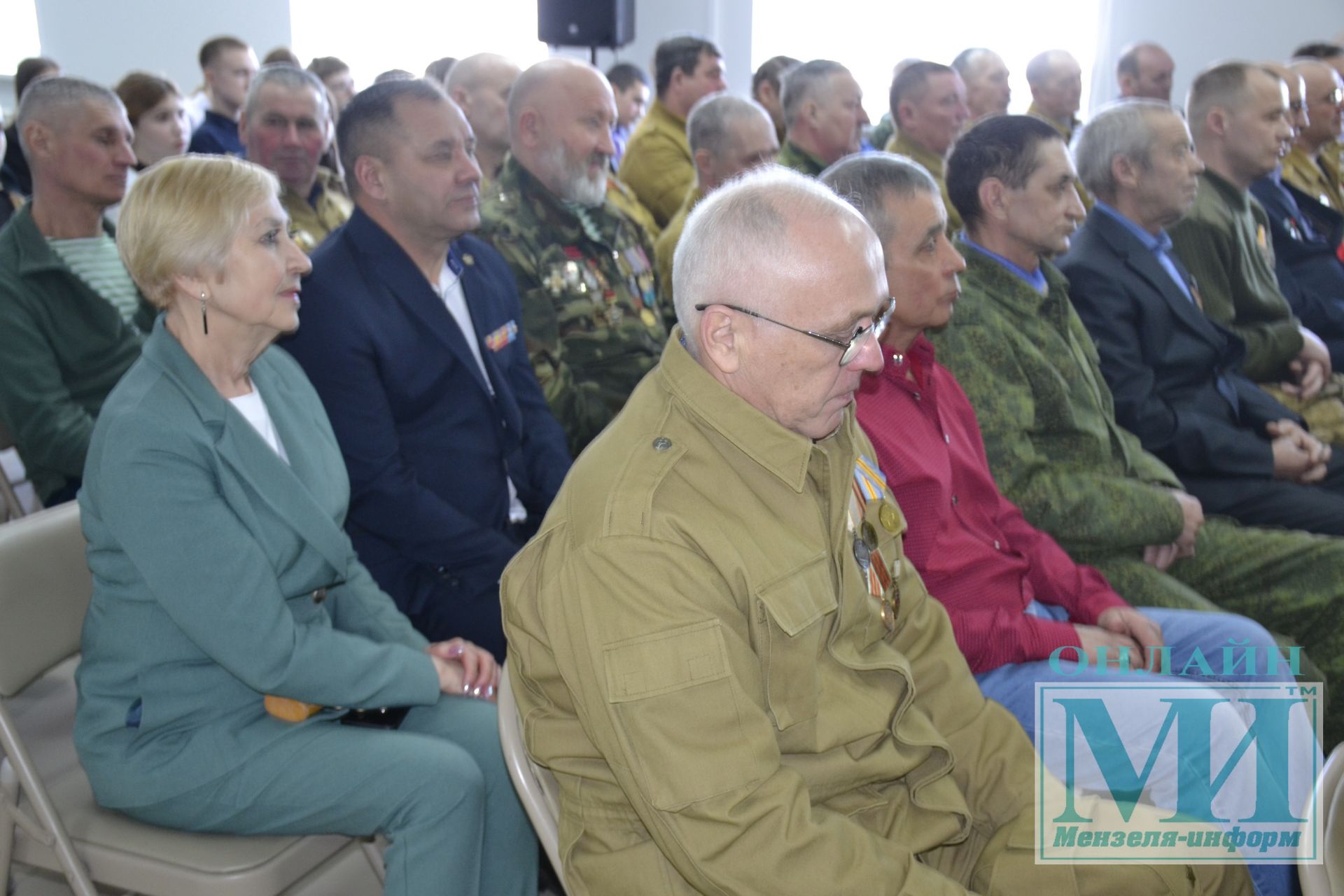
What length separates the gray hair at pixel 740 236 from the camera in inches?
52.4

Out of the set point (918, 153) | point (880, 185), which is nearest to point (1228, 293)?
point (918, 153)

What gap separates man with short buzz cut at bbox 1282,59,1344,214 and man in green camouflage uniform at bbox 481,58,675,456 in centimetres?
329

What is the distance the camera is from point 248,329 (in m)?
1.86

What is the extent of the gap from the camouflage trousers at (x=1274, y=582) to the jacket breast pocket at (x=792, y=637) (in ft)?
4.09

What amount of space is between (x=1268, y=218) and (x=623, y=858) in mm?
4047

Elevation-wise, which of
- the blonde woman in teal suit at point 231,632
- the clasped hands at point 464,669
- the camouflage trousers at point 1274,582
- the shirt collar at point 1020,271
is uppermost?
the shirt collar at point 1020,271

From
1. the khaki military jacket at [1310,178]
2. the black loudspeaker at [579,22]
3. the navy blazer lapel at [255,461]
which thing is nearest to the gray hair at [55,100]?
the navy blazer lapel at [255,461]

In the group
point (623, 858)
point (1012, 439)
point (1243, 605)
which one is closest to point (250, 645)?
point (623, 858)

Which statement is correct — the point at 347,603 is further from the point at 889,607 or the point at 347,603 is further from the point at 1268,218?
the point at 1268,218

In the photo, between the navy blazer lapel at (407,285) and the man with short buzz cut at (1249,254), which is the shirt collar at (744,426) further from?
the man with short buzz cut at (1249,254)

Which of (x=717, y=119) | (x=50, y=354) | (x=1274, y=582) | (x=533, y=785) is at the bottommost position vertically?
(x=1274, y=582)

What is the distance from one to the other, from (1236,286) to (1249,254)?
17cm

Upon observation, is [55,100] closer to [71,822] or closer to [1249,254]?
[71,822]

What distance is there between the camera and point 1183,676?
201cm
